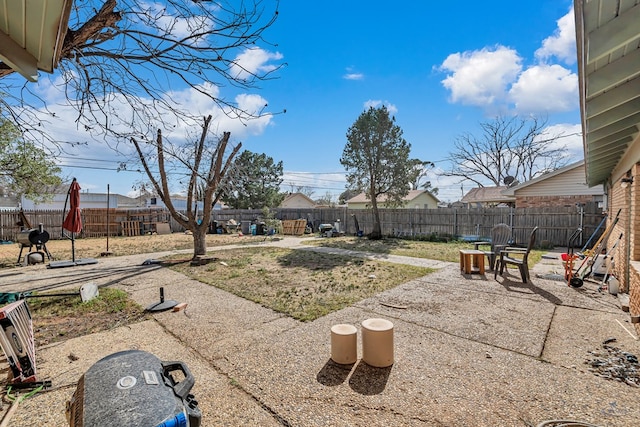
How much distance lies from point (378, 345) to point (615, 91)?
3359mm

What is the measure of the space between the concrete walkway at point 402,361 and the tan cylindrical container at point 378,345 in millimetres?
73

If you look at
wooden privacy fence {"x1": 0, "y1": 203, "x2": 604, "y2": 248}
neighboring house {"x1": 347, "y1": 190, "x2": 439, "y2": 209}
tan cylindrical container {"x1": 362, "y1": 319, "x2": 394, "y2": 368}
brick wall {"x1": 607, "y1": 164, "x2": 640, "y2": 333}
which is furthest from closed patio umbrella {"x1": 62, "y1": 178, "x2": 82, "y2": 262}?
neighboring house {"x1": 347, "y1": 190, "x2": 439, "y2": 209}

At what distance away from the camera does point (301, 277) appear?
21.6 feet

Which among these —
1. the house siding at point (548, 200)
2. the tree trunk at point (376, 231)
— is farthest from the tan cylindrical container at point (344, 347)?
the house siding at point (548, 200)

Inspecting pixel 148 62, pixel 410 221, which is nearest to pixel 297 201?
pixel 410 221

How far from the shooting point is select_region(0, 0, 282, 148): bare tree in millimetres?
2207

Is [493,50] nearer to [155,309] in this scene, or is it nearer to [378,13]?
[378,13]

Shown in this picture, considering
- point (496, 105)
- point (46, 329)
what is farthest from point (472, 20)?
point (496, 105)

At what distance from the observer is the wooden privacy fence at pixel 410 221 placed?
11.1 meters

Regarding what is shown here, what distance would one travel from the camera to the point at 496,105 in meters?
21.0

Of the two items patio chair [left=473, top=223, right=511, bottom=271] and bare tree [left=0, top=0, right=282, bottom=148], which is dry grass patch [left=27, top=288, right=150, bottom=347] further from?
patio chair [left=473, top=223, right=511, bottom=271]

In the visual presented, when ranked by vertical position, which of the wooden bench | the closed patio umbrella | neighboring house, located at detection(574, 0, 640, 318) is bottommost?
the wooden bench

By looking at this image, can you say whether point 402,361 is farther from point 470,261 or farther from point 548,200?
point 548,200

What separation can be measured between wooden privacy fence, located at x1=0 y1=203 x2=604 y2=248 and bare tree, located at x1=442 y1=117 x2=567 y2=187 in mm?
12314
